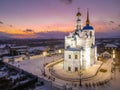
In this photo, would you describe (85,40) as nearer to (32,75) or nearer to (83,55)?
(83,55)

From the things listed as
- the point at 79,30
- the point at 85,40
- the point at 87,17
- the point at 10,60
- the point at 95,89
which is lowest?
the point at 95,89

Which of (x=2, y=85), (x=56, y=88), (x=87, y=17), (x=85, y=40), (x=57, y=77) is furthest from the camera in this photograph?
(x=87, y=17)

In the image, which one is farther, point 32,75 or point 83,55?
point 83,55

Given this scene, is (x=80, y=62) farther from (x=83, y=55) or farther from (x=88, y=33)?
(x=88, y=33)

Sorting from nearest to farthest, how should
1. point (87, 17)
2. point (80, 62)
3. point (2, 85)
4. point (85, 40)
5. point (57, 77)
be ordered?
point (2, 85)
point (57, 77)
point (80, 62)
point (85, 40)
point (87, 17)

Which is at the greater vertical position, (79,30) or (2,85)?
(79,30)

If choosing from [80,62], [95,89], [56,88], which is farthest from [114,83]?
[56,88]

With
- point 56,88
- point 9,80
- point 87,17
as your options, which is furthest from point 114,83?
point 87,17
